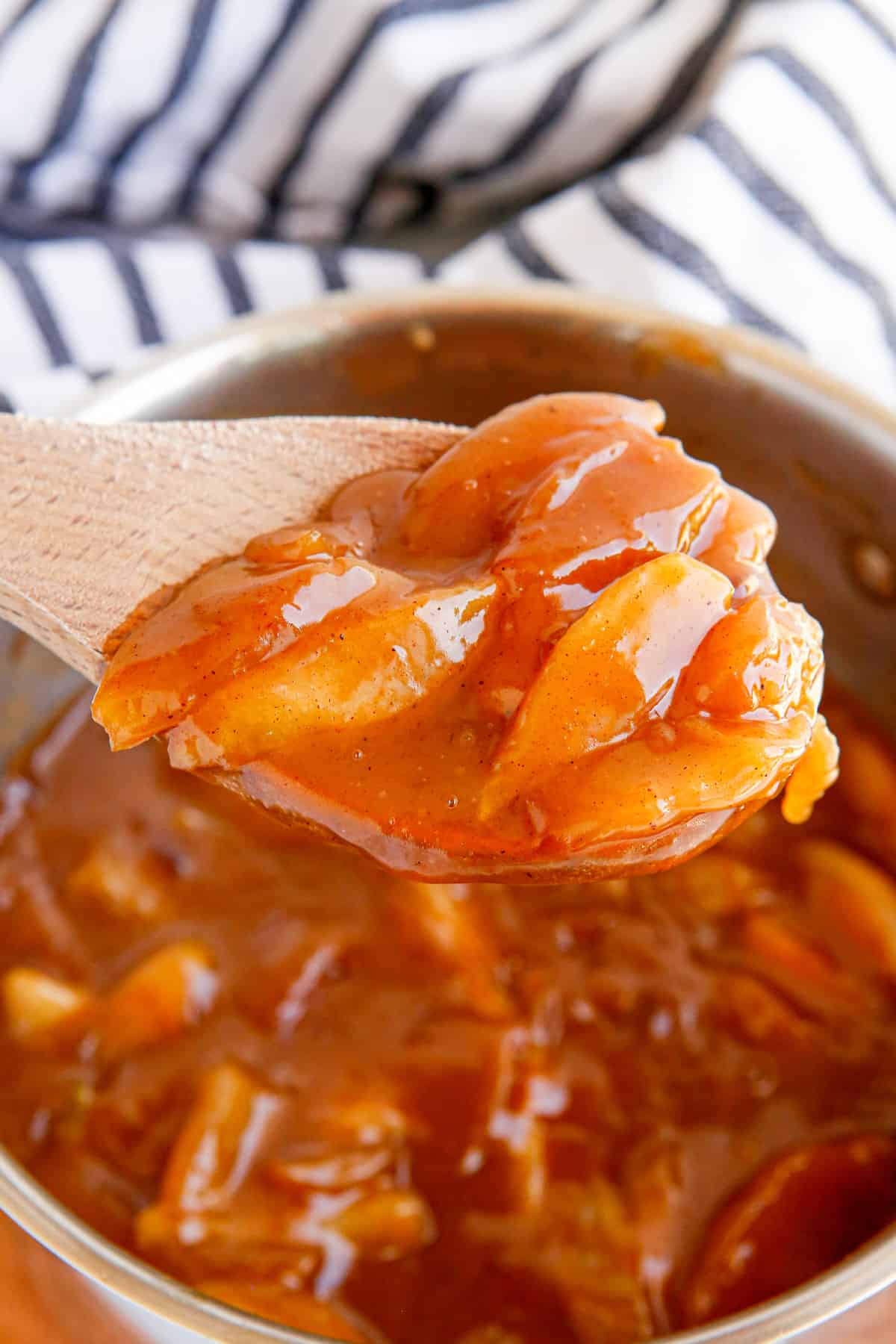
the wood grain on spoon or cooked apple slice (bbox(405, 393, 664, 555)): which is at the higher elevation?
cooked apple slice (bbox(405, 393, 664, 555))

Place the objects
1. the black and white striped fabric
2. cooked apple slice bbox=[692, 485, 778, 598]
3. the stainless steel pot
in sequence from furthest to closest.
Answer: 1. the black and white striped fabric
2. the stainless steel pot
3. cooked apple slice bbox=[692, 485, 778, 598]

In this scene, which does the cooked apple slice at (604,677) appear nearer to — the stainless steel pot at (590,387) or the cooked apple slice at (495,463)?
the cooked apple slice at (495,463)

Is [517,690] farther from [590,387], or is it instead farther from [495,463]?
[590,387]

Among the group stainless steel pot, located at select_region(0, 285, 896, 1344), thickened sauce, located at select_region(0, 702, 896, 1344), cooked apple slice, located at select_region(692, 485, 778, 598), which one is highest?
cooked apple slice, located at select_region(692, 485, 778, 598)

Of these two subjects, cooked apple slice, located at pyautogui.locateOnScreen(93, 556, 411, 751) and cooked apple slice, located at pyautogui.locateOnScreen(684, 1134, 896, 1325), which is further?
→ cooked apple slice, located at pyautogui.locateOnScreen(684, 1134, 896, 1325)

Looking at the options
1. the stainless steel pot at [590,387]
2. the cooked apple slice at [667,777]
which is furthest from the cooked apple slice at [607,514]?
the stainless steel pot at [590,387]

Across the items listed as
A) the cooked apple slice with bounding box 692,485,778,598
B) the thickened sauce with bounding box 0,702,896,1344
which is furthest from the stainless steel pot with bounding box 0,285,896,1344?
the cooked apple slice with bounding box 692,485,778,598

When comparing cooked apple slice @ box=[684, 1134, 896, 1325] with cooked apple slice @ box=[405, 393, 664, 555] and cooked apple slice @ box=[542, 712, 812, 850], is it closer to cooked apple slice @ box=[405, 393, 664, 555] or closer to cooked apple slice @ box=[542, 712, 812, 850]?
cooked apple slice @ box=[542, 712, 812, 850]
